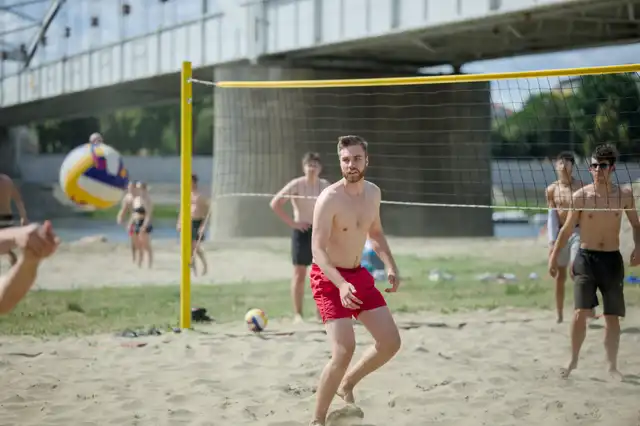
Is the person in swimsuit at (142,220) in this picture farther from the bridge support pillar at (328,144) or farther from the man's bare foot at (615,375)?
the man's bare foot at (615,375)

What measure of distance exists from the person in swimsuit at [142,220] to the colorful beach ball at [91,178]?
7.99ft

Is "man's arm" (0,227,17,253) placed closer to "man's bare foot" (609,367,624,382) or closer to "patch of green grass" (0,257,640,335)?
"man's bare foot" (609,367,624,382)

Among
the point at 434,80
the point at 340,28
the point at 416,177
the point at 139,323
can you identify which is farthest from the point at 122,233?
the point at 434,80

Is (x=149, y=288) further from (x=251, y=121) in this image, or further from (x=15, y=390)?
(x=251, y=121)

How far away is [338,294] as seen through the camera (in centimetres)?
485

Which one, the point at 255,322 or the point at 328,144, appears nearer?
the point at 255,322

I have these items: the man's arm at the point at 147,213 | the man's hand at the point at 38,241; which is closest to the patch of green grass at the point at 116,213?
the man's arm at the point at 147,213

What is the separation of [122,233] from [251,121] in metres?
11.4

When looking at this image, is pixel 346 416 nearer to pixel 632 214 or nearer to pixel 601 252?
pixel 601 252

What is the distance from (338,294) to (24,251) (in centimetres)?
199

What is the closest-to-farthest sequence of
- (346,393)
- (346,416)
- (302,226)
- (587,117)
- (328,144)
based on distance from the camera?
1. (346,416)
2. (346,393)
3. (302,226)
4. (328,144)
5. (587,117)

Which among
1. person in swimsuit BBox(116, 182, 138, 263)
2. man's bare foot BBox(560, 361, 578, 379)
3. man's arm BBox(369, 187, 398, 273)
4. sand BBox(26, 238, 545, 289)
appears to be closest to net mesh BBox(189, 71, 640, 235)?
sand BBox(26, 238, 545, 289)

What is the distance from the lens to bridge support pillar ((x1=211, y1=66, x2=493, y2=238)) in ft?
69.1

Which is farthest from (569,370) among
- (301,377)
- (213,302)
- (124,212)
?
(124,212)
